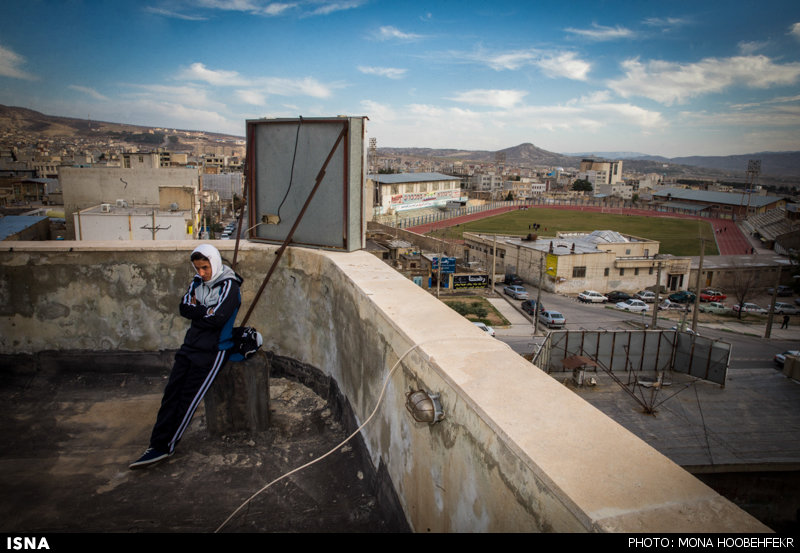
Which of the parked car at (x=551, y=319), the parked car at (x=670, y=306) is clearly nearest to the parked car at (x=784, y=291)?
the parked car at (x=670, y=306)

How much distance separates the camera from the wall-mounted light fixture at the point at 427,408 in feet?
6.22

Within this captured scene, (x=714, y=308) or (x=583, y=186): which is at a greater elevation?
(x=583, y=186)

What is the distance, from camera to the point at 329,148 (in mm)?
4016

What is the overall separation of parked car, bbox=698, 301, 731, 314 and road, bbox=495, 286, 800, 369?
268 centimetres

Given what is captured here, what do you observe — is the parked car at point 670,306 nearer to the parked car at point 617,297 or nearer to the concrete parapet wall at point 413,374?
the parked car at point 617,297

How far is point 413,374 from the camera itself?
220 centimetres

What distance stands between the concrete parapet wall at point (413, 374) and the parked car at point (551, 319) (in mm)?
24162

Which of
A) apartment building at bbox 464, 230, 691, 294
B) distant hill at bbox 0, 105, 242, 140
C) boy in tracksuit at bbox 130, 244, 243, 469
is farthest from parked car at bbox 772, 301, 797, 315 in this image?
distant hill at bbox 0, 105, 242, 140

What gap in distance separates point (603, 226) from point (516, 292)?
41.5 m

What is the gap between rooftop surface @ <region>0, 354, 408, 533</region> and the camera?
2.59 m

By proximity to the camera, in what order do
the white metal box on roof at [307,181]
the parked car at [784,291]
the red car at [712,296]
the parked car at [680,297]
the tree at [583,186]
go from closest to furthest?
the white metal box on roof at [307,181]
the parked car at [680,297]
the red car at [712,296]
the parked car at [784,291]
the tree at [583,186]

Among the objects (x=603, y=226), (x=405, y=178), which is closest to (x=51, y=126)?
(x=405, y=178)

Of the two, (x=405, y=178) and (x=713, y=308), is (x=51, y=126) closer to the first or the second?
(x=405, y=178)
